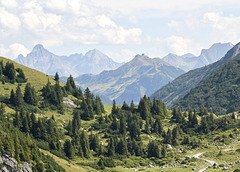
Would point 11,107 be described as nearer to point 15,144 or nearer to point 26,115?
point 26,115

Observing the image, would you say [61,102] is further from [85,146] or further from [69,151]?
[69,151]

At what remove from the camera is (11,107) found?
113 meters

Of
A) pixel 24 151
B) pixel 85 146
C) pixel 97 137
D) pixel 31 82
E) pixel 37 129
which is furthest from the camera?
pixel 31 82

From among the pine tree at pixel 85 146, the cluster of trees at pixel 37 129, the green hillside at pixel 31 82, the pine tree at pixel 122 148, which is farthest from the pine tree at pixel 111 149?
the green hillside at pixel 31 82

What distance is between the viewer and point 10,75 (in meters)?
144

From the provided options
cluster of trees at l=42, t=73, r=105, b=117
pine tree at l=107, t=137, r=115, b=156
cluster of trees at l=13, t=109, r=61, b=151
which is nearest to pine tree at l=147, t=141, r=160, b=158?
pine tree at l=107, t=137, r=115, b=156

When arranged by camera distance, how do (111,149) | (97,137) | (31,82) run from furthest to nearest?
(31,82), (97,137), (111,149)

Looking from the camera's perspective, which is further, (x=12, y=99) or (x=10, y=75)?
(x=10, y=75)

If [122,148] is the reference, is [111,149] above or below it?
above

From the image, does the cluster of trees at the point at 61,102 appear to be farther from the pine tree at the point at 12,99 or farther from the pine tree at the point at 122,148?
the pine tree at the point at 122,148

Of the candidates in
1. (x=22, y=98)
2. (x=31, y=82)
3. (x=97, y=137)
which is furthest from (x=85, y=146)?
(x=31, y=82)

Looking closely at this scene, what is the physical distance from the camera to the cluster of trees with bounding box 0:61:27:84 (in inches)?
5595

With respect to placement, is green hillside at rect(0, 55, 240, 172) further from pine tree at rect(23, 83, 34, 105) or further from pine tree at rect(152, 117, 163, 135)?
pine tree at rect(23, 83, 34, 105)

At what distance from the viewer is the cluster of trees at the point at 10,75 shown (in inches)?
5595
